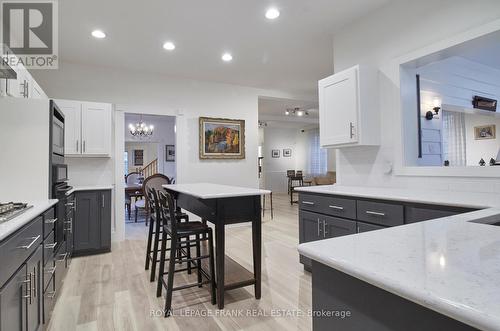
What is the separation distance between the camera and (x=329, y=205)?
2.58 metres

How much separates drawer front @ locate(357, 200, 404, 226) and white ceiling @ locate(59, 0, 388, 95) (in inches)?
80.5

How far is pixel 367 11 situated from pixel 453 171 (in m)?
1.86

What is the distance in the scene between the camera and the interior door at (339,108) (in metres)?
2.83

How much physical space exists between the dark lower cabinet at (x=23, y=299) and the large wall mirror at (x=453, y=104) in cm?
301

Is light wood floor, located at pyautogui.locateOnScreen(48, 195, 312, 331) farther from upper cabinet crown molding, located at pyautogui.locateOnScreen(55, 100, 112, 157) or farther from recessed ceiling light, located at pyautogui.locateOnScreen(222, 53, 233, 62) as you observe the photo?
recessed ceiling light, located at pyautogui.locateOnScreen(222, 53, 233, 62)

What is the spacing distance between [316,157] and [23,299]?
990 cm

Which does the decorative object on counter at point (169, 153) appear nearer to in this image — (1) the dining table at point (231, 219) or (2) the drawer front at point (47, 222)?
(1) the dining table at point (231, 219)

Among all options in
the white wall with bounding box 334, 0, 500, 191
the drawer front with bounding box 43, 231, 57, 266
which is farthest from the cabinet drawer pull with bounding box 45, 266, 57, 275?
the white wall with bounding box 334, 0, 500, 191

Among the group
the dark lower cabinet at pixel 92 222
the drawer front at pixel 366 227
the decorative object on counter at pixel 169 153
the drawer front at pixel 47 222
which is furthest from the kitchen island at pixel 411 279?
the decorative object on counter at pixel 169 153

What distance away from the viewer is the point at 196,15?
9.86ft

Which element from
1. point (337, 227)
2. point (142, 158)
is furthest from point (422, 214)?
point (142, 158)

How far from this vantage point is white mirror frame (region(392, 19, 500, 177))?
2.10 metres

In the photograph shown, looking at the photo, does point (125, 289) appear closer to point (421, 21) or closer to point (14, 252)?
point (14, 252)

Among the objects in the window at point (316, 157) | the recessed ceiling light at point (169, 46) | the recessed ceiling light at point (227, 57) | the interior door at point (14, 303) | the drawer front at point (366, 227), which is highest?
the recessed ceiling light at point (227, 57)
